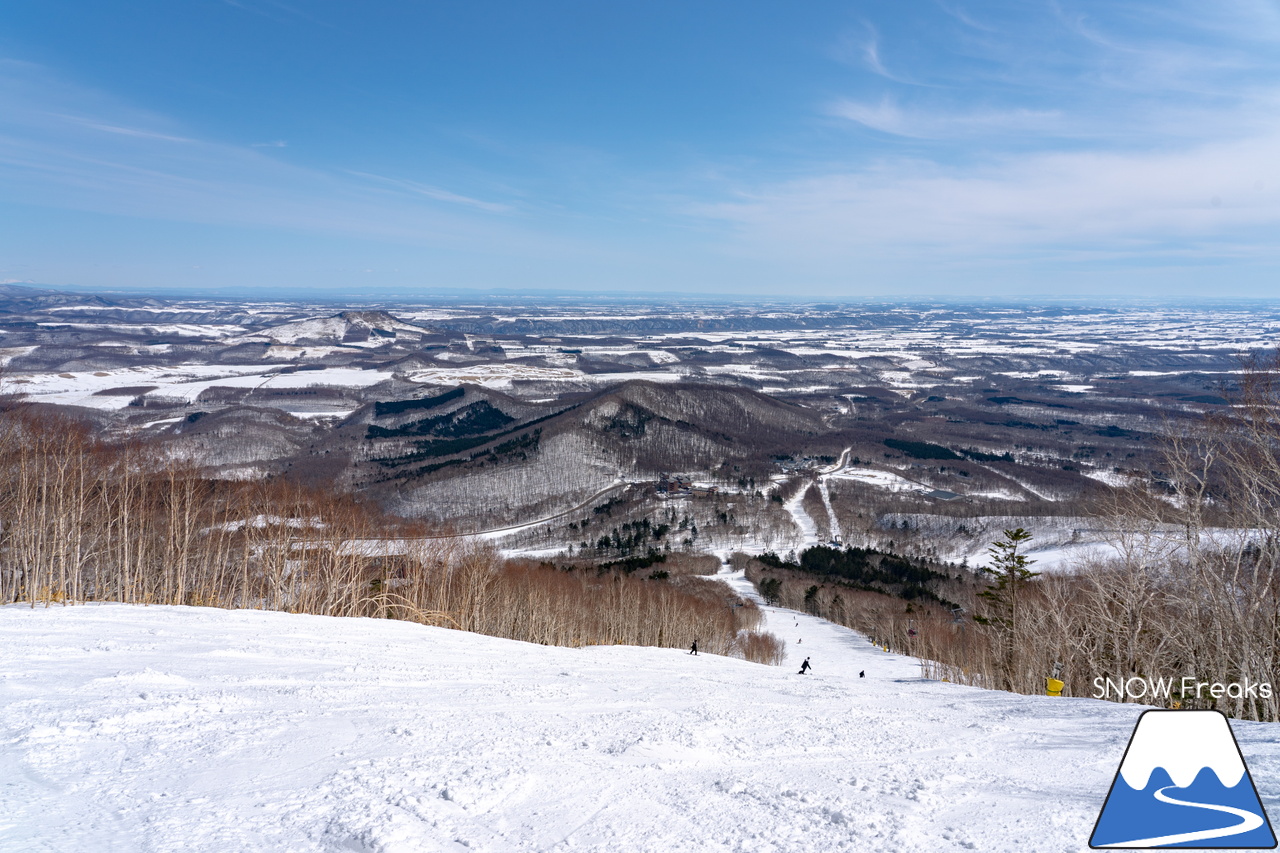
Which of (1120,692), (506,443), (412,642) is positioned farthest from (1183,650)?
(506,443)

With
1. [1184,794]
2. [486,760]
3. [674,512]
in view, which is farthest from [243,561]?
[674,512]

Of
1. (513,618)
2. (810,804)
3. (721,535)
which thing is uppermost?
(810,804)

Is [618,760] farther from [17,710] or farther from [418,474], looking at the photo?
[418,474]

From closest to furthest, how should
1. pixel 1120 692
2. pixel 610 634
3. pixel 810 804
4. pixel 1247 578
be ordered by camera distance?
pixel 810 804, pixel 1120 692, pixel 1247 578, pixel 610 634

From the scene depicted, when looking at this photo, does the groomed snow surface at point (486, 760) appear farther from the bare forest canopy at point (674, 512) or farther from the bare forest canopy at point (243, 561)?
the bare forest canopy at point (243, 561)

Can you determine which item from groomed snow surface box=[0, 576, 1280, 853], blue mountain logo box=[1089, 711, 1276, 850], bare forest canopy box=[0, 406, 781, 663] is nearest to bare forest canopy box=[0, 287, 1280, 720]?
bare forest canopy box=[0, 406, 781, 663]

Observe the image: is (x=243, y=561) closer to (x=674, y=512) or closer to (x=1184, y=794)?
(x=1184, y=794)
